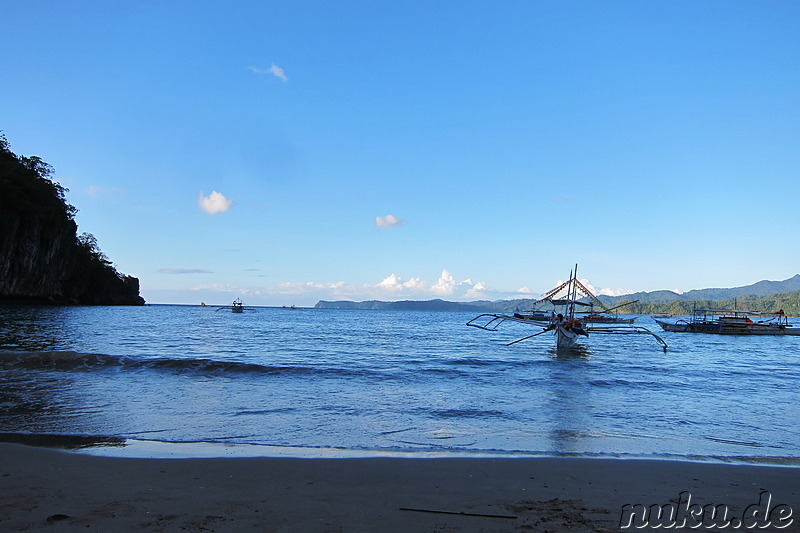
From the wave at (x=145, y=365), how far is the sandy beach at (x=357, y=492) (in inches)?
477

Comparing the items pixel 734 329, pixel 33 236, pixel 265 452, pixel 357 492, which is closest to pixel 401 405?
pixel 265 452

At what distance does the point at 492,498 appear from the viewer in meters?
5.68

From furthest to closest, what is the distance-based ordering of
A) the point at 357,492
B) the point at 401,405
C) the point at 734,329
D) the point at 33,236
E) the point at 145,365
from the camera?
the point at 33,236 < the point at 734,329 < the point at 145,365 < the point at 401,405 < the point at 357,492

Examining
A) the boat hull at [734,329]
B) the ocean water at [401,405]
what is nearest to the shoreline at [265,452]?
the ocean water at [401,405]

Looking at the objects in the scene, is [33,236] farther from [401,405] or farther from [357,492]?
[357,492]

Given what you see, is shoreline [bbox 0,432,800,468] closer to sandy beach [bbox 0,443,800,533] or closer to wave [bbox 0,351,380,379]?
sandy beach [bbox 0,443,800,533]

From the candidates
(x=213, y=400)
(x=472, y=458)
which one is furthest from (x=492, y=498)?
(x=213, y=400)

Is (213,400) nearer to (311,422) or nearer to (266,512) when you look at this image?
(311,422)

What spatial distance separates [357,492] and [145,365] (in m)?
17.6

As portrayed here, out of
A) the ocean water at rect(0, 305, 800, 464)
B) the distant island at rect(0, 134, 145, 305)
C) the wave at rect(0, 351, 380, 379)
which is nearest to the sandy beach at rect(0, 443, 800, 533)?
the ocean water at rect(0, 305, 800, 464)

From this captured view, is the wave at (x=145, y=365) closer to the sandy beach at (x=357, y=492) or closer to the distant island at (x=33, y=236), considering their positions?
the sandy beach at (x=357, y=492)

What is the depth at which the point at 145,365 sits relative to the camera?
19906mm

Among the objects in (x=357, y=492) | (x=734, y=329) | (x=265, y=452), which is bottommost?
(x=734, y=329)

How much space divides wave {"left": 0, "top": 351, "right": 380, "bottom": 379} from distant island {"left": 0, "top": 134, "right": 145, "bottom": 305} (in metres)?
67.6
